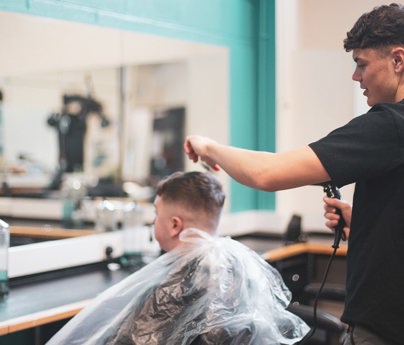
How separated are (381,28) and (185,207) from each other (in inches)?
34.8

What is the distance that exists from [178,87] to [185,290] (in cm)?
341

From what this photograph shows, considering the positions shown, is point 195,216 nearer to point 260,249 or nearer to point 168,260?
point 168,260

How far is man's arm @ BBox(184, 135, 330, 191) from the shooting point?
1.43 m

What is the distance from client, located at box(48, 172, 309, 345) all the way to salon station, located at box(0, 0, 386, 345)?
0.58m

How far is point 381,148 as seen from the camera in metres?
1.41

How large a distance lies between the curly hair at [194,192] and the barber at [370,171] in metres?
0.53

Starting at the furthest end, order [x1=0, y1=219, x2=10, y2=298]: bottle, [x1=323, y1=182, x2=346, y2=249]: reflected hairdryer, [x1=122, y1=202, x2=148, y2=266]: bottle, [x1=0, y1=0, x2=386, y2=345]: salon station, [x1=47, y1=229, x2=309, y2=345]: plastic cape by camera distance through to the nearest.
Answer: [x1=122, y1=202, x2=148, y2=266]: bottle
[x1=0, y1=0, x2=386, y2=345]: salon station
[x1=0, y1=219, x2=10, y2=298]: bottle
[x1=47, y1=229, x2=309, y2=345]: plastic cape
[x1=323, y1=182, x2=346, y2=249]: reflected hairdryer

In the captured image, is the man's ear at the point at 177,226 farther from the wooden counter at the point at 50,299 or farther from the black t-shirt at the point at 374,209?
the black t-shirt at the point at 374,209

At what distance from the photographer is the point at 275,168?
146 cm

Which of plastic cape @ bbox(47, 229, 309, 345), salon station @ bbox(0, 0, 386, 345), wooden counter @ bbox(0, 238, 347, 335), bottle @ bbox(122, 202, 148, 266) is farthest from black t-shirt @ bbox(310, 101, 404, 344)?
bottle @ bbox(122, 202, 148, 266)

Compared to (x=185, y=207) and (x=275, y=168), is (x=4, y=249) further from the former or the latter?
(x=275, y=168)

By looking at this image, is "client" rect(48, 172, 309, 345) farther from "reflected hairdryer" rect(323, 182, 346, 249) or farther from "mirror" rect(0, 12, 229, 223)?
"mirror" rect(0, 12, 229, 223)

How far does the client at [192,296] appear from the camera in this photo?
6.17 ft

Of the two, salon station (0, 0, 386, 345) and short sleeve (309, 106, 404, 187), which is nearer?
short sleeve (309, 106, 404, 187)
